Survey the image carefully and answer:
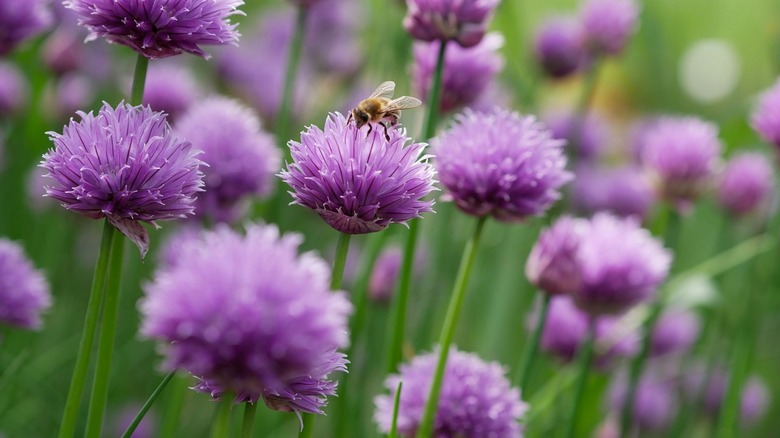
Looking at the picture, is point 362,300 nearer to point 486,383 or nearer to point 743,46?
point 486,383

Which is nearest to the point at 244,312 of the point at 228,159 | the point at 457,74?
the point at 228,159

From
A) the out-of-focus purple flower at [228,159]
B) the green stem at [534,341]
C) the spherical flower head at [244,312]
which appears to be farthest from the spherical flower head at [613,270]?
the spherical flower head at [244,312]

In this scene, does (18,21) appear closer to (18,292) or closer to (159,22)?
(18,292)

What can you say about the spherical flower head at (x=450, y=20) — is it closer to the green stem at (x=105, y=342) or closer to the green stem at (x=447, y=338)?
the green stem at (x=447, y=338)

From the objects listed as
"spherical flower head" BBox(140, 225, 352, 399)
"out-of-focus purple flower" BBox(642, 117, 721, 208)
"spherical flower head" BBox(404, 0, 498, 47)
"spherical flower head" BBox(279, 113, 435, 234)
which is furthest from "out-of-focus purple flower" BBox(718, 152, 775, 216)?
"spherical flower head" BBox(140, 225, 352, 399)

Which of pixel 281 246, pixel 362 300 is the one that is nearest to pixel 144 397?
pixel 362 300

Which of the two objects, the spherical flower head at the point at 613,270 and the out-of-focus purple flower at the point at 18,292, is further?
the spherical flower head at the point at 613,270

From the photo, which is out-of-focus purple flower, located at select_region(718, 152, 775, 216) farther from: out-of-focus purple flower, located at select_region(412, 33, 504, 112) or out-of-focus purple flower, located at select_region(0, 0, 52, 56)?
out-of-focus purple flower, located at select_region(0, 0, 52, 56)
